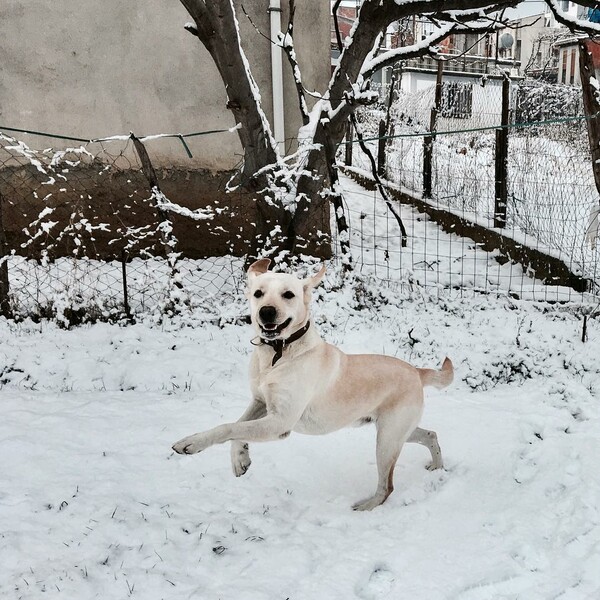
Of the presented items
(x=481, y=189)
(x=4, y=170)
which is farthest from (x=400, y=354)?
(x=4, y=170)

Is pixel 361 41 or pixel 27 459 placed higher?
pixel 361 41

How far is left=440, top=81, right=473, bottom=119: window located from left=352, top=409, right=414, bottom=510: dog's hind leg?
9488 mm

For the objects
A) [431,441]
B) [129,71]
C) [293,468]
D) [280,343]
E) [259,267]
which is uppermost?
[129,71]

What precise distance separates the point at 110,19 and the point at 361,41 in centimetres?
326

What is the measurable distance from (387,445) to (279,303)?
1.04 meters

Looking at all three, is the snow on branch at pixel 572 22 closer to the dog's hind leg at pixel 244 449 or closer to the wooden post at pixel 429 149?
the wooden post at pixel 429 149

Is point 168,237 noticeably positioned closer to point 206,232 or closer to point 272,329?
point 206,232

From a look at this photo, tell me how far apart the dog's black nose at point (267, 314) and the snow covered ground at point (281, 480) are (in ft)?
3.60

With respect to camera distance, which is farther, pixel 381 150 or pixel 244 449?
pixel 381 150

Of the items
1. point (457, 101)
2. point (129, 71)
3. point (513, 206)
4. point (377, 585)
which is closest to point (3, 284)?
point (129, 71)

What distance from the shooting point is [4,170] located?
729 cm

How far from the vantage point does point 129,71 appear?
750 cm

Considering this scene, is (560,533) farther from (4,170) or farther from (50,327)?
(4,170)

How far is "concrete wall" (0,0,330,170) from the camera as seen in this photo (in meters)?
7.21
